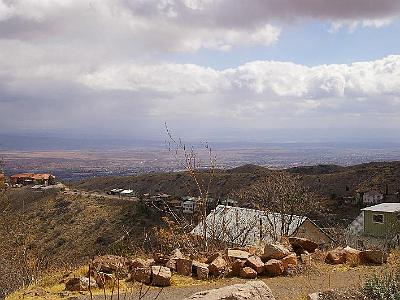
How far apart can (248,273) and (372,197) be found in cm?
4440

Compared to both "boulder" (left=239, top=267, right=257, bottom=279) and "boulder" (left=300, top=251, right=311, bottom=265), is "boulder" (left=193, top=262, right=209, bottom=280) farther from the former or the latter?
"boulder" (left=300, top=251, right=311, bottom=265)

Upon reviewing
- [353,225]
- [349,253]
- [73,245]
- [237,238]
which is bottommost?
[73,245]

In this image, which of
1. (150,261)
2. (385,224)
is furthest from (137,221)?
(150,261)

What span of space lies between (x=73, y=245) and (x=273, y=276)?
39792 millimetres

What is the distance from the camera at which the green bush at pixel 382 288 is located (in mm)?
7750

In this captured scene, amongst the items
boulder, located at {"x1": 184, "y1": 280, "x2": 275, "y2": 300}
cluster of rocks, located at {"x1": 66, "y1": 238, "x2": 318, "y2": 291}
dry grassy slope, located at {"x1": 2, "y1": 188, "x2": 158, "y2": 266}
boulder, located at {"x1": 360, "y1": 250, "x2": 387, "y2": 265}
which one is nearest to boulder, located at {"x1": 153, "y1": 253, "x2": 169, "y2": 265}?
cluster of rocks, located at {"x1": 66, "y1": 238, "x2": 318, "y2": 291}

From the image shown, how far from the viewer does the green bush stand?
7.75m

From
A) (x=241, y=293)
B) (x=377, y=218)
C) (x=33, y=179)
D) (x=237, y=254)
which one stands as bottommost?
(x=33, y=179)

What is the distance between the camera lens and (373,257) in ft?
39.4

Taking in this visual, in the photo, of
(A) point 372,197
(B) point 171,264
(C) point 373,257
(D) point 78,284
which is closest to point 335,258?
(C) point 373,257

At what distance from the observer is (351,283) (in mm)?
9992

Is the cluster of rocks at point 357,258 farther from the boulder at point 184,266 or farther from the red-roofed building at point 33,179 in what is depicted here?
the red-roofed building at point 33,179

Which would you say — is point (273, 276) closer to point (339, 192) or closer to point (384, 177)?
point (339, 192)

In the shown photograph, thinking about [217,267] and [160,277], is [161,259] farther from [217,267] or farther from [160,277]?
[217,267]
